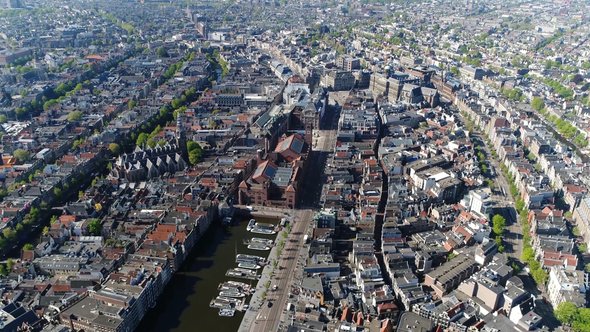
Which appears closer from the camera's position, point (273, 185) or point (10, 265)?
point (10, 265)

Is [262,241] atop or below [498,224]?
below

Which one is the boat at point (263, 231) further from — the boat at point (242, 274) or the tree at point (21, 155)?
the tree at point (21, 155)

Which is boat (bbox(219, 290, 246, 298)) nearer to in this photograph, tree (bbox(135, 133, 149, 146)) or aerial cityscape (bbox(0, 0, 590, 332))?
aerial cityscape (bbox(0, 0, 590, 332))

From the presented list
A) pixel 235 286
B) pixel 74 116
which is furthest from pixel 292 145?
pixel 74 116

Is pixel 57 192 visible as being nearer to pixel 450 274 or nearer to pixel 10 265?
pixel 10 265

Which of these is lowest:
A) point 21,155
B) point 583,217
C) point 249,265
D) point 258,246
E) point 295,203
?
point 249,265

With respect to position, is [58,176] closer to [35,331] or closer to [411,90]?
[35,331]
